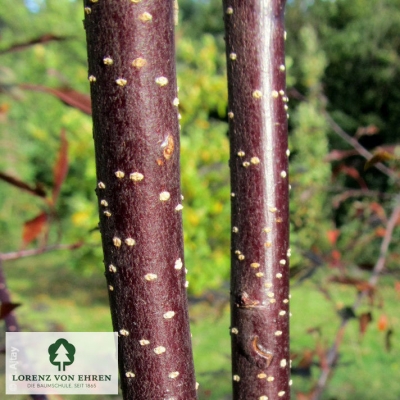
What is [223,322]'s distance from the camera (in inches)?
171

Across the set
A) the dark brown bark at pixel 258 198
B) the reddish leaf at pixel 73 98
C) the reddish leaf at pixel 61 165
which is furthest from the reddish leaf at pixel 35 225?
the dark brown bark at pixel 258 198

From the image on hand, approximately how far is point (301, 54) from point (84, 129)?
4.06 meters

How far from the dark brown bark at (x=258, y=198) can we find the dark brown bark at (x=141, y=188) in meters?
0.13

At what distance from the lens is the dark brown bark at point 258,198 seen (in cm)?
53

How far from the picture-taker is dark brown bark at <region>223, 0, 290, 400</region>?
526mm

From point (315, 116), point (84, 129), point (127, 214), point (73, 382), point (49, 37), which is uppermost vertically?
point (315, 116)

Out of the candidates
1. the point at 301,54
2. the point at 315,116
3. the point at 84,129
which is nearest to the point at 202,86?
the point at 84,129

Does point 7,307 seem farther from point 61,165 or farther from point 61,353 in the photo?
point 61,165

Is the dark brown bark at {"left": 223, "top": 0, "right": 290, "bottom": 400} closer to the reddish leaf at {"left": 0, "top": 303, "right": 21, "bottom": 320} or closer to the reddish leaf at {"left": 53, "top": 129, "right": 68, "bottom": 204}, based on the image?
the reddish leaf at {"left": 0, "top": 303, "right": 21, "bottom": 320}

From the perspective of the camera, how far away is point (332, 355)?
1.14 m

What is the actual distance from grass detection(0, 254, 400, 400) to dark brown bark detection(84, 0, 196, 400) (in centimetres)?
78

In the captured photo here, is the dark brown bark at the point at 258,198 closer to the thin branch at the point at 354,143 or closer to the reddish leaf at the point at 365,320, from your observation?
the reddish leaf at the point at 365,320

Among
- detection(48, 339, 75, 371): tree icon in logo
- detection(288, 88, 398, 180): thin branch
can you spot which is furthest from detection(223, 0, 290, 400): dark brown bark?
detection(288, 88, 398, 180): thin branch

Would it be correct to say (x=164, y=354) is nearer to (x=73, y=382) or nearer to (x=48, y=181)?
(x=73, y=382)
